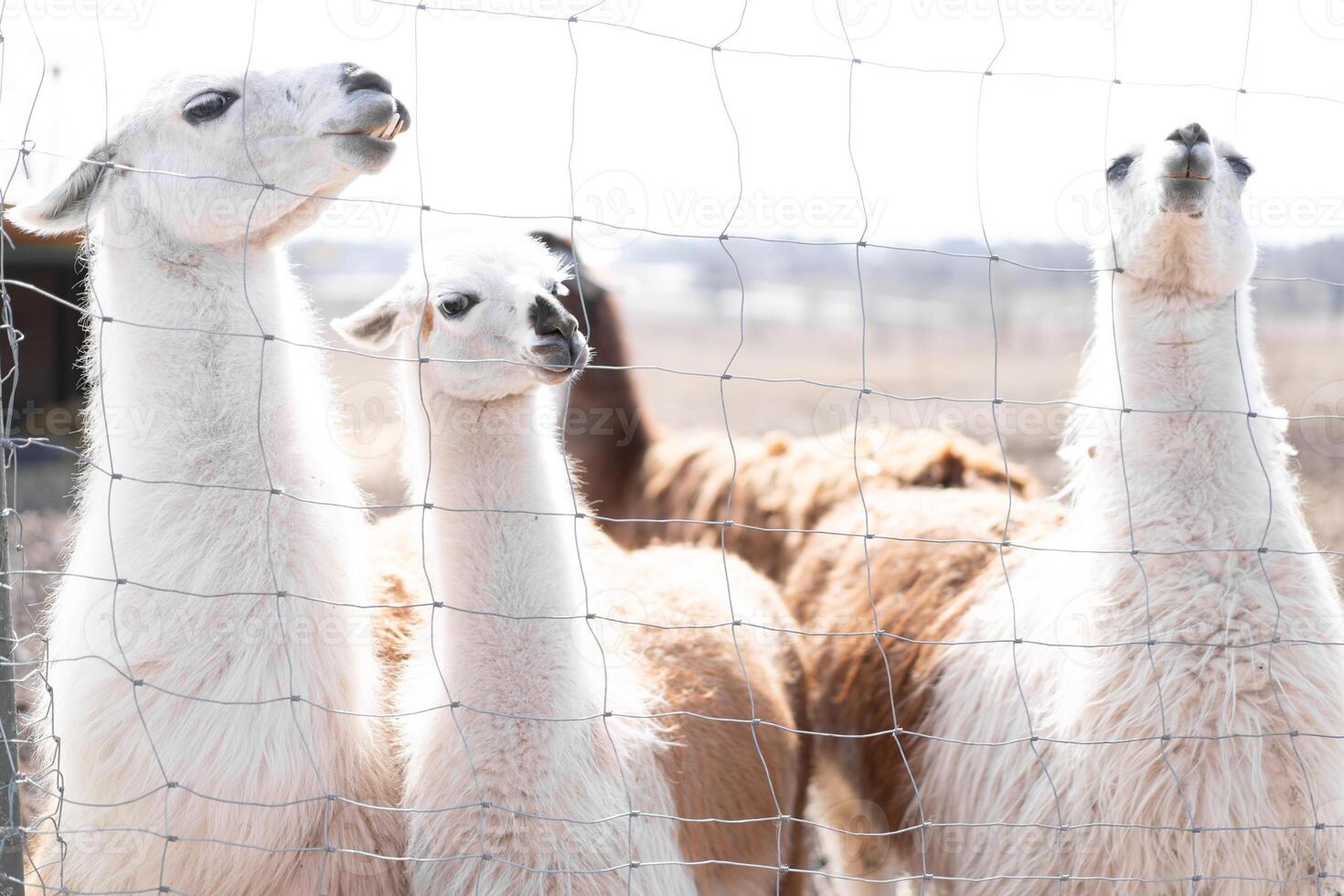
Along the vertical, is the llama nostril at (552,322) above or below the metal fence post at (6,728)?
above

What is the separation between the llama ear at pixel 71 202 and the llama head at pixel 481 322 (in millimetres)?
520

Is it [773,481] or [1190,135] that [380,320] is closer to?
[1190,135]

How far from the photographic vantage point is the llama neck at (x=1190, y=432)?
2.29 metres

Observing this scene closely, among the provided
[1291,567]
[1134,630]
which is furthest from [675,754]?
[1291,567]

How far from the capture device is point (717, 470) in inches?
197

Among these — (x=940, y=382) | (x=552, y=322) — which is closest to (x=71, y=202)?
(x=552, y=322)

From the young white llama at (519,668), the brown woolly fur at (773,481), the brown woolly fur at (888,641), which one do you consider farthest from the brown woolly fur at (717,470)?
the young white llama at (519,668)

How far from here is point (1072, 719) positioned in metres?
2.35

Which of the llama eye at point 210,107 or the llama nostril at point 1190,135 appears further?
the llama nostril at point 1190,135

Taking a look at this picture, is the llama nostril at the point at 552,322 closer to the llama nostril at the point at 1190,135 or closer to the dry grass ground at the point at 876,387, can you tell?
the dry grass ground at the point at 876,387

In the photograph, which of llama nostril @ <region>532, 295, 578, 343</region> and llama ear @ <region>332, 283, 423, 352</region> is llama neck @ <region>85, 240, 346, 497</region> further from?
llama nostril @ <region>532, 295, 578, 343</region>

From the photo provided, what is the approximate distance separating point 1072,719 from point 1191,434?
2.02 ft

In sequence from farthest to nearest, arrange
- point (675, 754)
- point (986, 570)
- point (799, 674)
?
point (799, 674), point (986, 570), point (675, 754)

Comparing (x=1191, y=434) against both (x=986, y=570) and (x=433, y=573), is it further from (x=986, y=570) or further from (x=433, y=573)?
(x=433, y=573)
